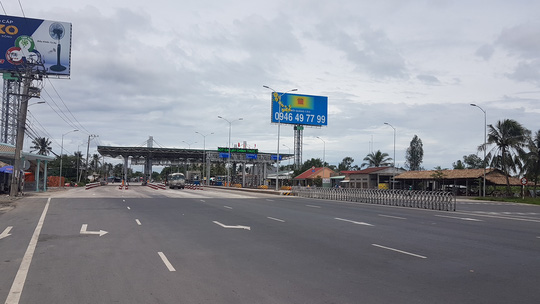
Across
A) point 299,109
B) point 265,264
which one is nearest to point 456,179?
point 299,109

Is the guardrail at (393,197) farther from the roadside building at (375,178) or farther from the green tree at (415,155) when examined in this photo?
the green tree at (415,155)

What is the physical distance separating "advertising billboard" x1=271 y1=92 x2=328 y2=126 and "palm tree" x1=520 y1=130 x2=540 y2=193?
2448 centimetres

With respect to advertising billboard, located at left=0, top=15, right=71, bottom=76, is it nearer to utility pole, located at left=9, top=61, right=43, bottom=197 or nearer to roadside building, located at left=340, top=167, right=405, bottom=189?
utility pole, located at left=9, top=61, right=43, bottom=197

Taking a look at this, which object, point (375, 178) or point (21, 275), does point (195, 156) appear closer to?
point (375, 178)

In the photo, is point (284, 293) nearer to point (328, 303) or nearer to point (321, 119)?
point (328, 303)

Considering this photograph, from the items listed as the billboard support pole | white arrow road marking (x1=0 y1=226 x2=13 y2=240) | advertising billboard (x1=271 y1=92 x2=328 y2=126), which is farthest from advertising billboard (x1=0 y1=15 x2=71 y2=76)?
white arrow road marking (x1=0 y1=226 x2=13 y2=240)

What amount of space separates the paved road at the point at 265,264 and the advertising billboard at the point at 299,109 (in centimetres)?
3224

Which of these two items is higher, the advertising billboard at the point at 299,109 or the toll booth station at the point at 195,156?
the advertising billboard at the point at 299,109

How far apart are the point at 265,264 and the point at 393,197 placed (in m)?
28.5

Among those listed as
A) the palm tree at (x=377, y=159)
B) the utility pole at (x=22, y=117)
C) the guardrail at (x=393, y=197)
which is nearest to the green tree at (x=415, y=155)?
the palm tree at (x=377, y=159)

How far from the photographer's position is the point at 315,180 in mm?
88062

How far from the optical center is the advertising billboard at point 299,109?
48.6 meters

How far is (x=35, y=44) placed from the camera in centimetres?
4241

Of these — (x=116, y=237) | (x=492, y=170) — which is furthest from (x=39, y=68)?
(x=492, y=170)
